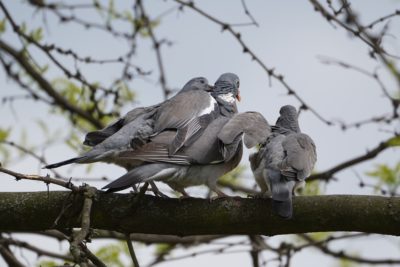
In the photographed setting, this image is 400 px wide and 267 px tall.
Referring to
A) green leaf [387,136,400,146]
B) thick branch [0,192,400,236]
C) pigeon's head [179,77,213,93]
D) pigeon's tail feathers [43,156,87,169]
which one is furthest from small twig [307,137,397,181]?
pigeon's tail feathers [43,156,87,169]

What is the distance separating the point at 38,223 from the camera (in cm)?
410

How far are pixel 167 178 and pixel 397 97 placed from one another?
6.71ft

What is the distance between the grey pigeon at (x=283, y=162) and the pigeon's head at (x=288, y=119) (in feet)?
0.84

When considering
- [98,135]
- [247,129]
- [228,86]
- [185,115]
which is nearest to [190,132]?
[185,115]

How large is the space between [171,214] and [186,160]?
1.64 ft

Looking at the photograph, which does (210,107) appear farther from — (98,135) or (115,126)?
(98,135)

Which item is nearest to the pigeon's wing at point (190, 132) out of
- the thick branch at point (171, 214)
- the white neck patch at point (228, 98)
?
the thick branch at point (171, 214)

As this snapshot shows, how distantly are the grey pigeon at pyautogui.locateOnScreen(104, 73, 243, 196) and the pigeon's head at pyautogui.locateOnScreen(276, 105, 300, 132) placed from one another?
595 millimetres

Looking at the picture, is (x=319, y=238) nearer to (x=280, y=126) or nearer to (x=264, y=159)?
(x=280, y=126)

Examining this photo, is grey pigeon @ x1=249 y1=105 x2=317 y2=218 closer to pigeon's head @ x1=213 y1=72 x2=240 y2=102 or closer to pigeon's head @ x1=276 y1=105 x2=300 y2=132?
pigeon's head @ x1=276 y1=105 x2=300 y2=132

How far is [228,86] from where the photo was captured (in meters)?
5.86

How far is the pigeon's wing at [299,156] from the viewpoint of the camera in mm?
4434

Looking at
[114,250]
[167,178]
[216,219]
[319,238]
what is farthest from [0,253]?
[319,238]

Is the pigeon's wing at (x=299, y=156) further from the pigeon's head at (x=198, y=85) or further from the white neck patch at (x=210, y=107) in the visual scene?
the pigeon's head at (x=198, y=85)
